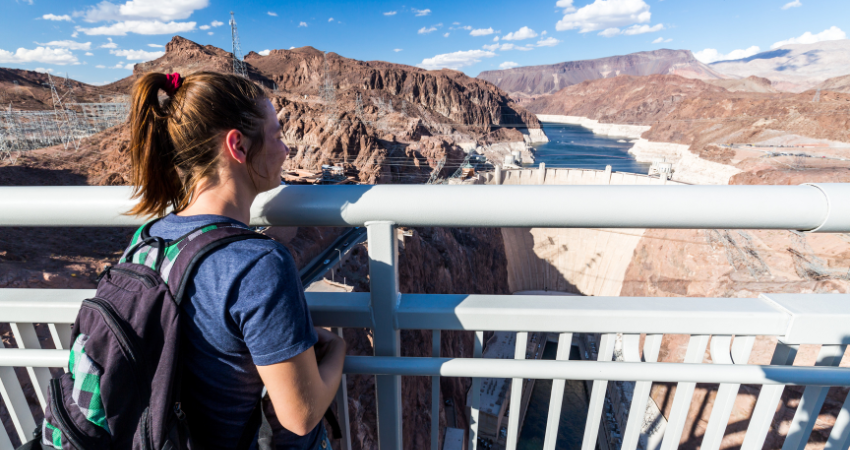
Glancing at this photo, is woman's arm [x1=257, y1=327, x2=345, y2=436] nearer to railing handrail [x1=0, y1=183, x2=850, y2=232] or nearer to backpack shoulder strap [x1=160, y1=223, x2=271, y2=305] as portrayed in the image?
backpack shoulder strap [x1=160, y1=223, x2=271, y2=305]

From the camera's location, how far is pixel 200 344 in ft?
1.85

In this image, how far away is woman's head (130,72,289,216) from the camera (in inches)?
23.9

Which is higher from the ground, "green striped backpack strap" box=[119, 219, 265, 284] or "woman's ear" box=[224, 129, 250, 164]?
"woman's ear" box=[224, 129, 250, 164]

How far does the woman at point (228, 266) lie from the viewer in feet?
1.73

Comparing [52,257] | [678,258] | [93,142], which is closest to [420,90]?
[93,142]

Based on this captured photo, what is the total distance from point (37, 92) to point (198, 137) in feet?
148

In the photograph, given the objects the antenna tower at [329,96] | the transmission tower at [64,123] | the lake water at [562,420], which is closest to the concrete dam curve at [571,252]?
the lake water at [562,420]

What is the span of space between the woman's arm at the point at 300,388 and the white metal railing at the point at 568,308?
177 millimetres

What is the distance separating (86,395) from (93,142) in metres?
32.1

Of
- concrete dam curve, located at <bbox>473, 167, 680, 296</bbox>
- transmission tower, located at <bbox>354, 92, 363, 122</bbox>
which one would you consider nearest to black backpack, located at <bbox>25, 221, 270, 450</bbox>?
concrete dam curve, located at <bbox>473, 167, 680, 296</bbox>

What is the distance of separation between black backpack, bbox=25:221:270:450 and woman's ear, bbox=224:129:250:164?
116 millimetres

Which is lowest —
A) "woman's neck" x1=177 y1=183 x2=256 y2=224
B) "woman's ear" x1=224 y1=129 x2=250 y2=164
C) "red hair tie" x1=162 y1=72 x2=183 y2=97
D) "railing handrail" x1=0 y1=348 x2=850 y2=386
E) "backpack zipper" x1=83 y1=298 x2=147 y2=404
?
"railing handrail" x1=0 y1=348 x2=850 y2=386

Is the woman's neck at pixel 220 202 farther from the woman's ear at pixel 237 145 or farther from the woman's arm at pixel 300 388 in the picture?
the woman's arm at pixel 300 388

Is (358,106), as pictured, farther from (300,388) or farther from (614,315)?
(300,388)
